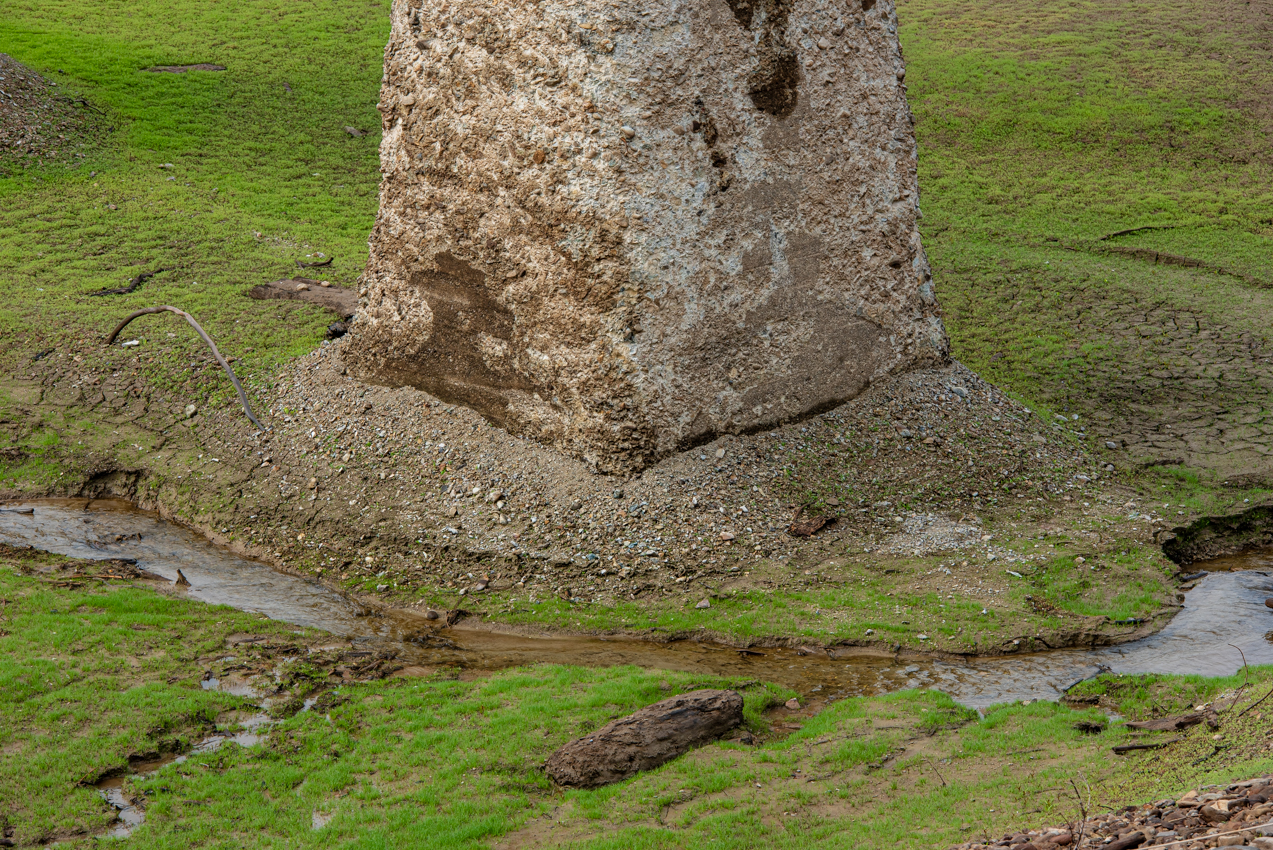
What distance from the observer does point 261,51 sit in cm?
2108

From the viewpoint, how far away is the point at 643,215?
820 centimetres

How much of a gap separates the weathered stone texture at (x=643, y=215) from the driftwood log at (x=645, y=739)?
9.57 feet

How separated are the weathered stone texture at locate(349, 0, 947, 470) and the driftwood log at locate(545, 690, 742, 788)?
2.92m

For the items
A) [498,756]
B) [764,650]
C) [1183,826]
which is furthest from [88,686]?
[1183,826]

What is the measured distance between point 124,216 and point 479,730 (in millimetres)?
12448

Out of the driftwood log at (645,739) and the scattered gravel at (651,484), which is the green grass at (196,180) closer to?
the scattered gravel at (651,484)

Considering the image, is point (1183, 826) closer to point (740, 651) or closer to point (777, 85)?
point (740, 651)

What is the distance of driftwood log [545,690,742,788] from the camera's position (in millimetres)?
5691

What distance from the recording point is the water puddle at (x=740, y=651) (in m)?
6.98

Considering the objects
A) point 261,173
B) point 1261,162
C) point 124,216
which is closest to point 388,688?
point 124,216

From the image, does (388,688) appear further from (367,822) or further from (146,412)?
(146,412)

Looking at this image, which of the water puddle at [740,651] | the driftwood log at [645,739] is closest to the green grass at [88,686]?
the water puddle at [740,651]

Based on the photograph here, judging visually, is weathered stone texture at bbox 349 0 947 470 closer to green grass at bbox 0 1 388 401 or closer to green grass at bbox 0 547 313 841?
green grass at bbox 0 547 313 841

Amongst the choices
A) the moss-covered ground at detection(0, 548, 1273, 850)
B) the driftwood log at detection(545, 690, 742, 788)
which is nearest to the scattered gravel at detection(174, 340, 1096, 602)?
the moss-covered ground at detection(0, 548, 1273, 850)
